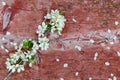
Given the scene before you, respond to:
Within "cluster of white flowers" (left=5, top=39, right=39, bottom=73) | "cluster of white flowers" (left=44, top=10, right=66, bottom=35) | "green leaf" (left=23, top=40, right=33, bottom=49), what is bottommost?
"cluster of white flowers" (left=5, top=39, right=39, bottom=73)

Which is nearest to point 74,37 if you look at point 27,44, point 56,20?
point 56,20

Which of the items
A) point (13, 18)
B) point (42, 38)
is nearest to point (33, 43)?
point (42, 38)

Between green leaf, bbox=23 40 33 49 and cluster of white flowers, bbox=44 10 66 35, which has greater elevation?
cluster of white flowers, bbox=44 10 66 35

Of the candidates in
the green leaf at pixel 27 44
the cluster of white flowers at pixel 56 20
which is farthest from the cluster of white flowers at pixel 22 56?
the cluster of white flowers at pixel 56 20

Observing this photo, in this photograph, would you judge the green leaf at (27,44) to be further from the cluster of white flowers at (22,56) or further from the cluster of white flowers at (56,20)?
the cluster of white flowers at (56,20)

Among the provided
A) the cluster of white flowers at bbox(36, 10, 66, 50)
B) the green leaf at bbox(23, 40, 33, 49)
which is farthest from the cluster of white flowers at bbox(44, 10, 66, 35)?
the green leaf at bbox(23, 40, 33, 49)

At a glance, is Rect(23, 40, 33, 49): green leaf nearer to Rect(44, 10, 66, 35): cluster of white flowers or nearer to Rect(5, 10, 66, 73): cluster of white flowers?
Rect(5, 10, 66, 73): cluster of white flowers
